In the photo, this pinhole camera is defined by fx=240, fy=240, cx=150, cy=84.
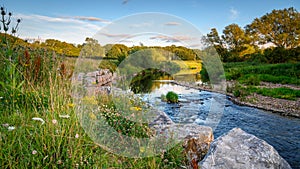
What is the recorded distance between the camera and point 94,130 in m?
3.24

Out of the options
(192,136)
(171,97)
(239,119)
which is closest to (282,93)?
(239,119)

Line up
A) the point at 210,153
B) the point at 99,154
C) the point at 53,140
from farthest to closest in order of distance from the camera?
the point at 210,153, the point at 99,154, the point at 53,140

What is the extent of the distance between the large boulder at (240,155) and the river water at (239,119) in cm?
98

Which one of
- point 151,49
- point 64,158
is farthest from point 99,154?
point 151,49

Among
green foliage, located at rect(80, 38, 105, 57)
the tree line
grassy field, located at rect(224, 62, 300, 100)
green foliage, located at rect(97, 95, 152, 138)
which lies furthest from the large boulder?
the tree line

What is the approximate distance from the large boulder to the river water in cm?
98

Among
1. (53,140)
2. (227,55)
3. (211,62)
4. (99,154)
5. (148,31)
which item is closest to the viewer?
(53,140)

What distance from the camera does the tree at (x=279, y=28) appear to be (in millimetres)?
31578

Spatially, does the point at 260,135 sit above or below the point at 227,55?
below

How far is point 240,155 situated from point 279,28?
118ft

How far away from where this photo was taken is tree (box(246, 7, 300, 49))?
31.6m

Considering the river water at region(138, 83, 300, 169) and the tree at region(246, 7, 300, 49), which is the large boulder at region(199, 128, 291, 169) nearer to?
the river water at region(138, 83, 300, 169)

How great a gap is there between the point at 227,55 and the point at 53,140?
113ft

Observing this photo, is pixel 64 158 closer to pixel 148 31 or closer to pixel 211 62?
pixel 148 31
